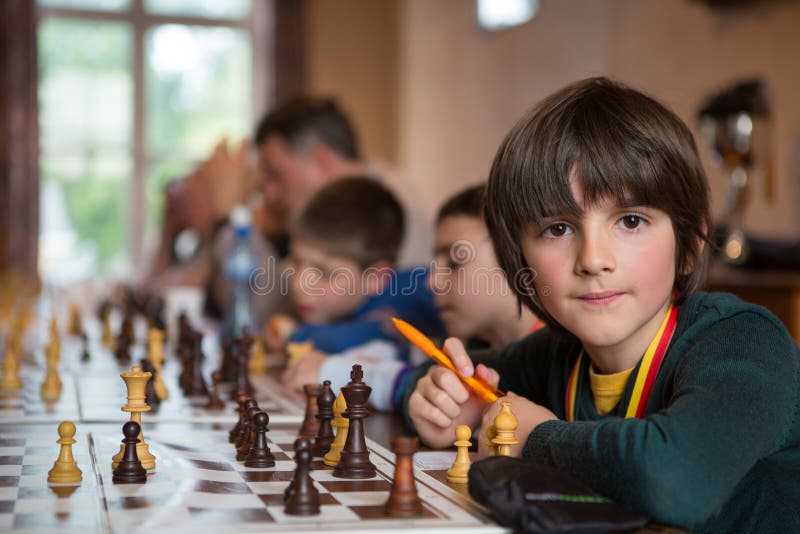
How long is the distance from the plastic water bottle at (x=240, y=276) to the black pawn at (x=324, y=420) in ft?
4.18

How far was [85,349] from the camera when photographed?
7.31ft

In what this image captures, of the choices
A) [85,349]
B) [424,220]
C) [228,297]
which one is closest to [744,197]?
[424,220]

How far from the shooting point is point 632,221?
1.19 metres

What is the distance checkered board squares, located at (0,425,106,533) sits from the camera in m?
0.87

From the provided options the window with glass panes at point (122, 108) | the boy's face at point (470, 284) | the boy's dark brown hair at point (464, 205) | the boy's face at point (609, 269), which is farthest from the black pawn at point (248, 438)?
the window with glass panes at point (122, 108)

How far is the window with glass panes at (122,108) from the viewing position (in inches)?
310

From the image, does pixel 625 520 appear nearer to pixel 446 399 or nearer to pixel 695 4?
pixel 446 399

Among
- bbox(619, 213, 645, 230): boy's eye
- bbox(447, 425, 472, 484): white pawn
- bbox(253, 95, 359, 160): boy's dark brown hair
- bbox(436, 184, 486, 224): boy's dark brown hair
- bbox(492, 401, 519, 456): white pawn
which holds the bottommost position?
bbox(447, 425, 472, 484): white pawn

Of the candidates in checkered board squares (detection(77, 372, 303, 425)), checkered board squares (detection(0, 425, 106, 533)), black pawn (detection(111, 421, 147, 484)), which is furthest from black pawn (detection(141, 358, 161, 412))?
black pawn (detection(111, 421, 147, 484))

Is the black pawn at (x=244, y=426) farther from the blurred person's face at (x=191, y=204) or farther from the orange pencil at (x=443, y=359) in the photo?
the blurred person's face at (x=191, y=204)

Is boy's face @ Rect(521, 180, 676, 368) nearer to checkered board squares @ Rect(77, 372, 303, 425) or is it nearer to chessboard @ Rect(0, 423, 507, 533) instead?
chessboard @ Rect(0, 423, 507, 533)

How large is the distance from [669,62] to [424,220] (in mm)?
1827

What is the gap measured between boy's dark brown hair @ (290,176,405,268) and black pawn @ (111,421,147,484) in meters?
1.70

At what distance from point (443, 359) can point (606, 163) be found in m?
0.33
